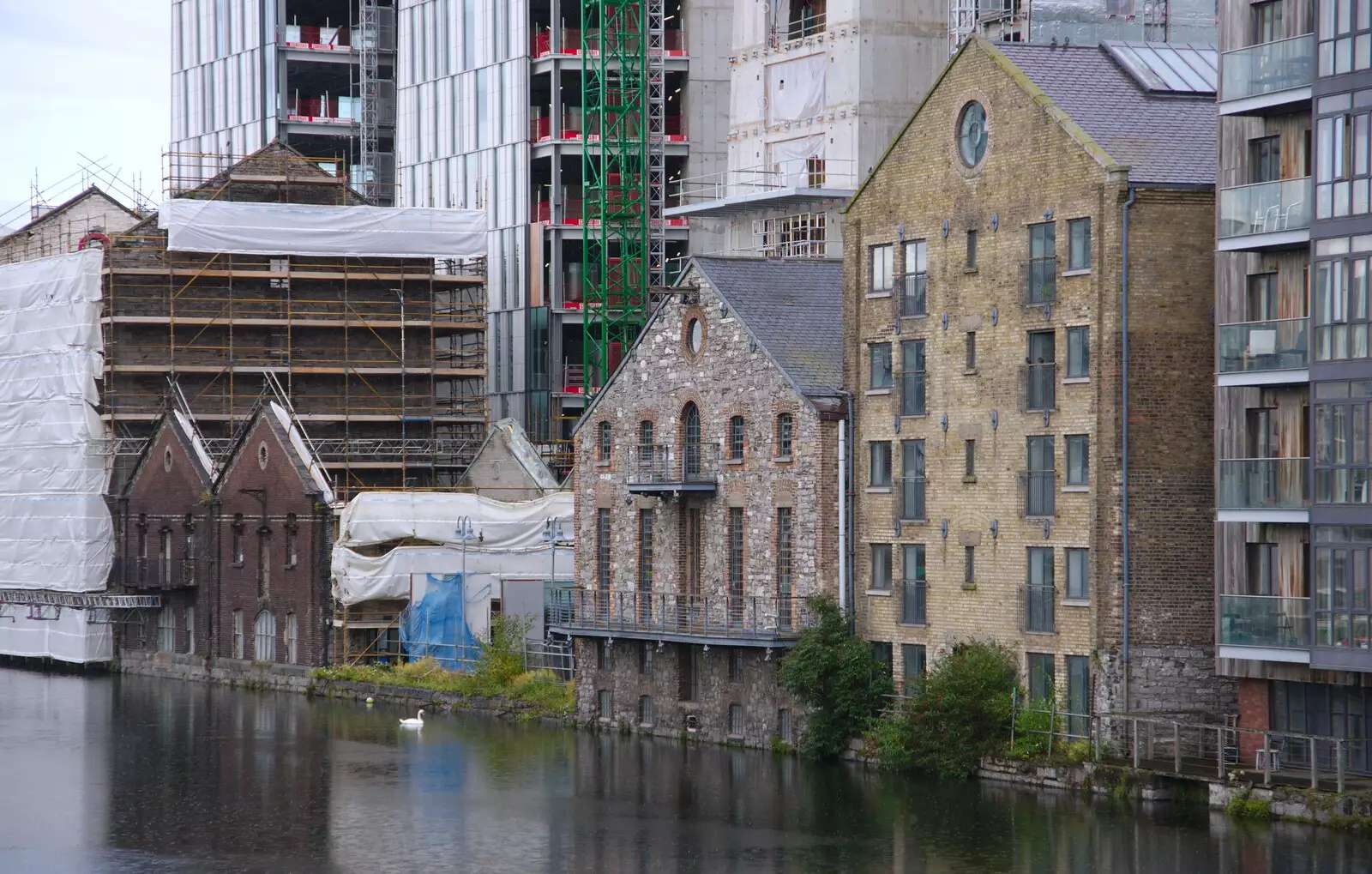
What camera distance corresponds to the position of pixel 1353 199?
36.3 meters

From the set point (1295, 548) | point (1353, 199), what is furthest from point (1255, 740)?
point (1353, 199)

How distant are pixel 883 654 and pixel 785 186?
25725 mm

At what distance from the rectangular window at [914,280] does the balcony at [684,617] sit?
6279 mm

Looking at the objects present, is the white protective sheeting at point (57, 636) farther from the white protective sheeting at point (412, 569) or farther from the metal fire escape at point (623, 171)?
the metal fire escape at point (623, 171)

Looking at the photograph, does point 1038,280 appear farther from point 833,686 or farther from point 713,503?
point 713,503

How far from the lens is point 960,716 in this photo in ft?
139

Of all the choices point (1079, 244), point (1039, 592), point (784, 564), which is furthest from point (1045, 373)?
point (784, 564)

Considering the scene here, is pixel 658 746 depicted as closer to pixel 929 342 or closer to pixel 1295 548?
pixel 929 342

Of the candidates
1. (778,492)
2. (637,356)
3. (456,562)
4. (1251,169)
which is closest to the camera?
(1251,169)

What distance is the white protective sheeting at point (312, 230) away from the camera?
70500 mm

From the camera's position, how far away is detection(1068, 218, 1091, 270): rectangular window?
136ft

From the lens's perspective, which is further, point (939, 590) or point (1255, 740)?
point (939, 590)

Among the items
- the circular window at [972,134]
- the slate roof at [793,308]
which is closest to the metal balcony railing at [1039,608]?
the slate roof at [793,308]

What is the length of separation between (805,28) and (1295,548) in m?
35.1
